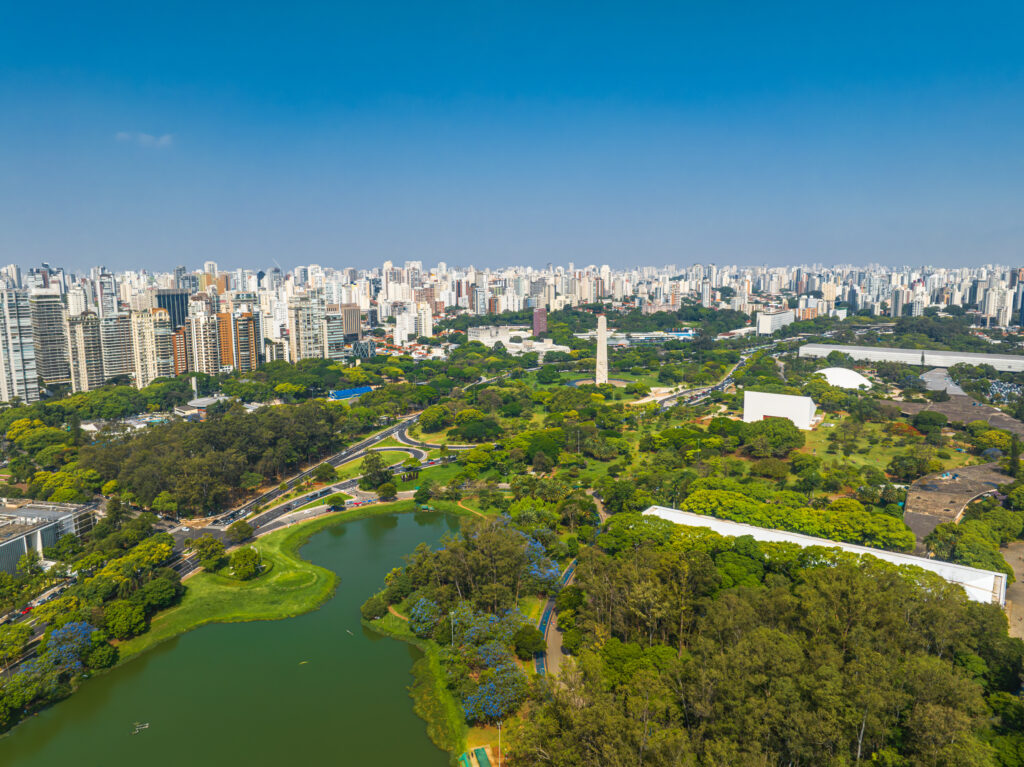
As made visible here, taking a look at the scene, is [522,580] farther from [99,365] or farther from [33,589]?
[99,365]

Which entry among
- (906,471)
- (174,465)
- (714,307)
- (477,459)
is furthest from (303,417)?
(714,307)

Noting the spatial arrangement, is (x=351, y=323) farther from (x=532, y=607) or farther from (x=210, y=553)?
(x=532, y=607)

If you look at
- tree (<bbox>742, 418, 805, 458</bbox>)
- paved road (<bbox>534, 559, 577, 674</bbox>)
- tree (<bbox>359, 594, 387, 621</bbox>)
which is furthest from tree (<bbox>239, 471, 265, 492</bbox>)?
tree (<bbox>742, 418, 805, 458</bbox>)

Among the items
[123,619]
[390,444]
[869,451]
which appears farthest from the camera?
[390,444]

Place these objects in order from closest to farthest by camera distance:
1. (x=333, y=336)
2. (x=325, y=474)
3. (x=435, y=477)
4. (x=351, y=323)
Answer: (x=325, y=474), (x=435, y=477), (x=333, y=336), (x=351, y=323)

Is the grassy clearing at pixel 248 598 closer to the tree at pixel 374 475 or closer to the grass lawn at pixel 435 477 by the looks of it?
the tree at pixel 374 475

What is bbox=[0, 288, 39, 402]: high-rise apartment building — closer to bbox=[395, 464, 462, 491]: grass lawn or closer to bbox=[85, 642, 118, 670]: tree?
bbox=[395, 464, 462, 491]: grass lawn

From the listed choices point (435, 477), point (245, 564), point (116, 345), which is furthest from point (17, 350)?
point (245, 564)
